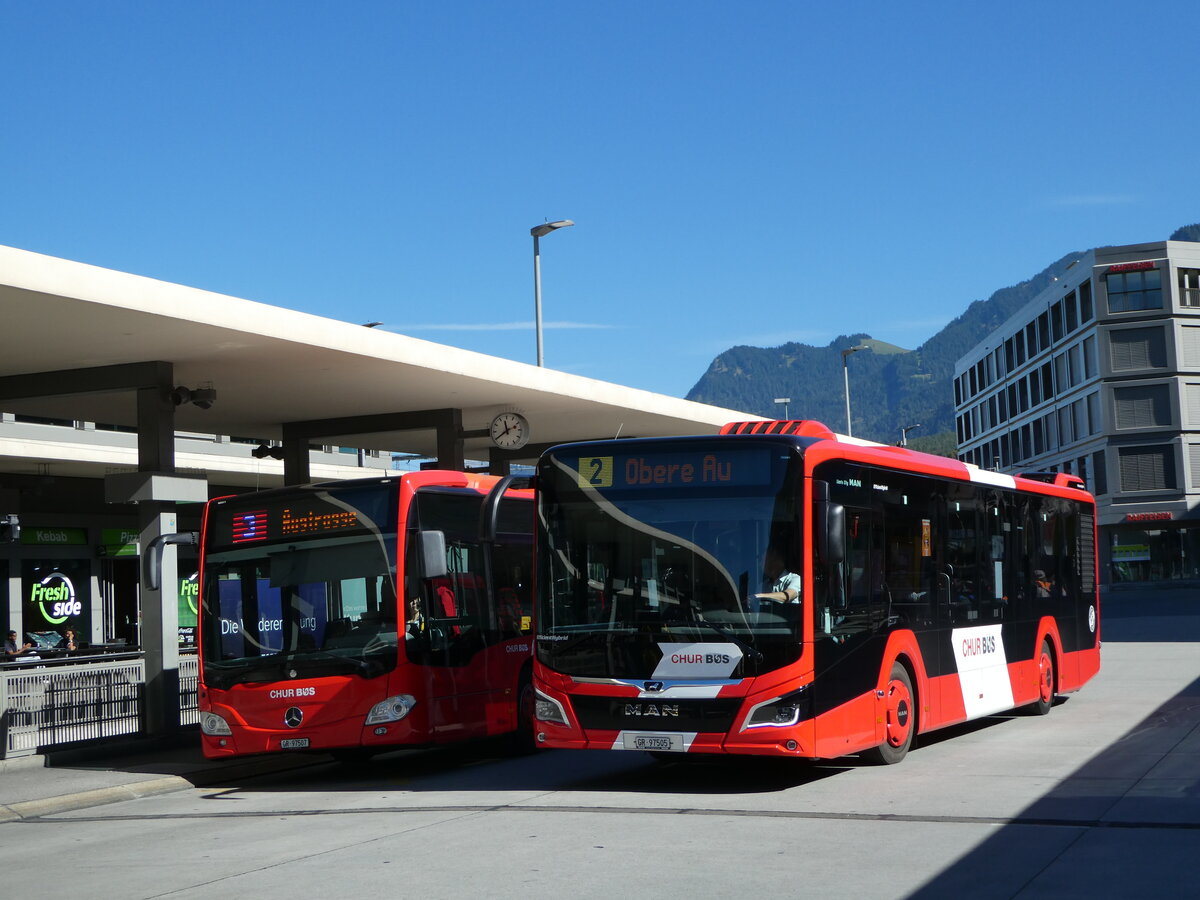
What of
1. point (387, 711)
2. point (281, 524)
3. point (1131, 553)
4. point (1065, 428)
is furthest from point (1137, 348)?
point (387, 711)

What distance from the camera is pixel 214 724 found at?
14383 millimetres

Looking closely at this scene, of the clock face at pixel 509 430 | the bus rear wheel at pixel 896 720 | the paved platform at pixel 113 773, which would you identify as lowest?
the paved platform at pixel 113 773

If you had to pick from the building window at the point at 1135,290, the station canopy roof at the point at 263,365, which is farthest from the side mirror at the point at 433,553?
the building window at the point at 1135,290

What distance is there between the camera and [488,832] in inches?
390

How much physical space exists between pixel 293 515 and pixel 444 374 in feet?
21.2

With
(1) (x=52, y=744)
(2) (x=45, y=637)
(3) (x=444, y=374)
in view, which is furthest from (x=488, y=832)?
(2) (x=45, y=637)

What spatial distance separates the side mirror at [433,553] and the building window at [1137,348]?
6950 centimetres

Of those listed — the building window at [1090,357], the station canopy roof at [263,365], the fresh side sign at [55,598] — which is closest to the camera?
the station canopy roof at [263,365]

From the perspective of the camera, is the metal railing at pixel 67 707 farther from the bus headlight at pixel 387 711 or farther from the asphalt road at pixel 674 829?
the bus headlight at pixel 387 711

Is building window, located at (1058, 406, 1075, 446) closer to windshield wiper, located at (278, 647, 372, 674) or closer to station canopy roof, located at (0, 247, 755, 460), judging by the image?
station canopy roof, located at (0, 247, 755, 460)

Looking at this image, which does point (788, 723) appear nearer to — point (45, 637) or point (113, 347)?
point (113, 347)

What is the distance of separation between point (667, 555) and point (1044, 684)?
7573 millimetres

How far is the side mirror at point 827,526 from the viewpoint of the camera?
11492 millimetres

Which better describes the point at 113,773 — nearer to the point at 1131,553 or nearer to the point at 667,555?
the point at 667,555
